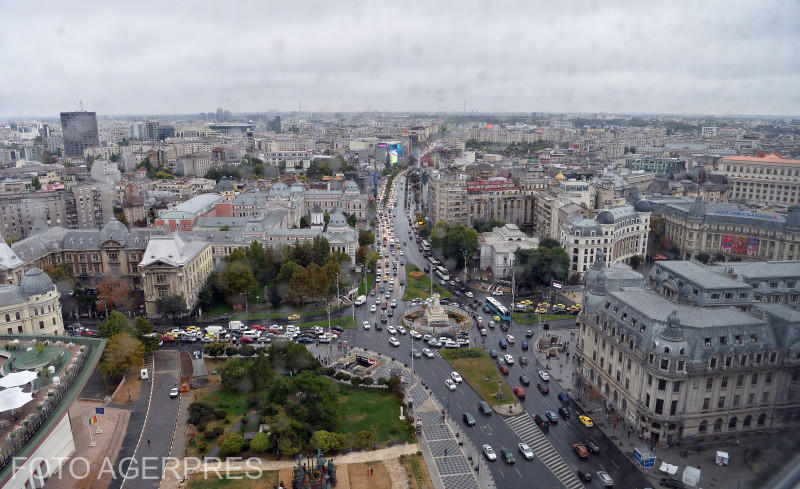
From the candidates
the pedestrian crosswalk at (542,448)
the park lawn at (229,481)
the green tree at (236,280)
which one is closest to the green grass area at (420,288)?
the green tree at (236,280)

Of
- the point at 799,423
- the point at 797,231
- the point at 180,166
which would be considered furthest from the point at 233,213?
the point at 799,423

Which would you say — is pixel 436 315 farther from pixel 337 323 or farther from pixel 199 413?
pixel 199 413

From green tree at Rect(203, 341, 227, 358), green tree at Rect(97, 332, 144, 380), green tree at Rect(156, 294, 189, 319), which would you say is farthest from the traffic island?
green tree at Rect(156, 294, 189, 319)

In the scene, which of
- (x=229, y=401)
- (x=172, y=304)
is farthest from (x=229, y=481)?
(x=172, y=304)

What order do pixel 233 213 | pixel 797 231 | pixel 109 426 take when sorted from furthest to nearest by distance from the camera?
pixel 233 213 → pixel 797 231 → pixel 109 426

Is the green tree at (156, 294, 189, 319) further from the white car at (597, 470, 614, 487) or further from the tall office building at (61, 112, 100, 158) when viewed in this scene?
the tall office building at (61, 112, 100, 158)

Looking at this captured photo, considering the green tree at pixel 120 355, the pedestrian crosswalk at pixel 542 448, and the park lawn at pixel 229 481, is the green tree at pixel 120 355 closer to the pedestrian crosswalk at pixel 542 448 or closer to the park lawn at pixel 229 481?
the park lawn at pixel 229 481

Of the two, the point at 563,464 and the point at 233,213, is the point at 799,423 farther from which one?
the point at 233,213
